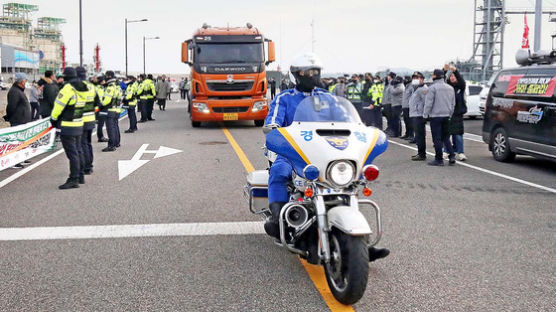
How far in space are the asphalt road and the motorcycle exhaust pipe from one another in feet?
1.53

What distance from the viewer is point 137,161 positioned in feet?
40.3

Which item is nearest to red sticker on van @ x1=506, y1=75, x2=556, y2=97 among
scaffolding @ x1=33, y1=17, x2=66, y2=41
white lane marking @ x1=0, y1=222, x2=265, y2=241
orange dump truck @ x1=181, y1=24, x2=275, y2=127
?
white lane marking @ x1=0, y1=222, x2=265, y2=241

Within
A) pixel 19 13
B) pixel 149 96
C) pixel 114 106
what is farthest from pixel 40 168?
pixel 19 13

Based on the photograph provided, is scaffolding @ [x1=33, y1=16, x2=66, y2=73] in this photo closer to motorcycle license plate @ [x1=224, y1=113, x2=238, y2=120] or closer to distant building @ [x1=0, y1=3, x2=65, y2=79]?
distant building @ [x1=0, y1=3, x2=65, y2=79]

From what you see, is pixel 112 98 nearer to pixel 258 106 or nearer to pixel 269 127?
pixel 258 106

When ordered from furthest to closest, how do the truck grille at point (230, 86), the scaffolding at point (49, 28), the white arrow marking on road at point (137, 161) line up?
the scaffolding at point (49, 28) → the truck grille at point (230, 86) → the white arrow marking on road at point (137, 161)

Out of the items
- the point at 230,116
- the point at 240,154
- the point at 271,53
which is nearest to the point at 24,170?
the point at 240,154

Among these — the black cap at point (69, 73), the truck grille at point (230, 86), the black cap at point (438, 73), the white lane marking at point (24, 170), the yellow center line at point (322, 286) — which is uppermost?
the black cap at point (438, 73)

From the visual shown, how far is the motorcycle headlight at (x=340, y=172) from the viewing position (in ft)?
14.0

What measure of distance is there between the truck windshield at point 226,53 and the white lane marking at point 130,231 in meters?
14.3

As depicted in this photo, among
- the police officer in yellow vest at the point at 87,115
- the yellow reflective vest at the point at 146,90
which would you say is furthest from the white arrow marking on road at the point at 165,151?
the yellow reflective vest at the point at 146,90

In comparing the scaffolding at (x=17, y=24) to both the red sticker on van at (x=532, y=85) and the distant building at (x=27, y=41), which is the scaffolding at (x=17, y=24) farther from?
the red sticker on van at (x=532, y=85)

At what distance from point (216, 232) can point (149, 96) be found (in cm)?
1782

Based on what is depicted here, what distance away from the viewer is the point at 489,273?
16.2 feet
